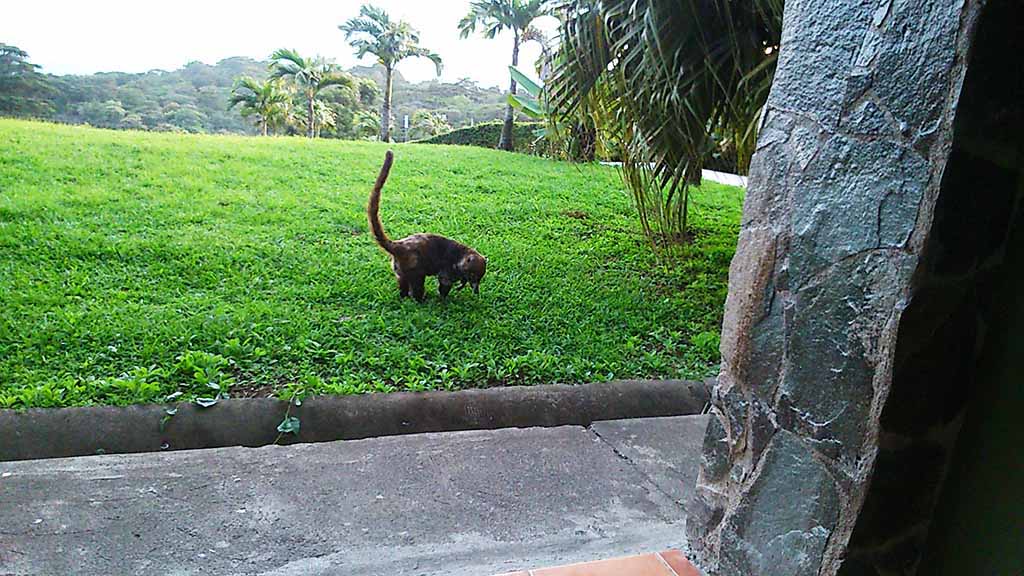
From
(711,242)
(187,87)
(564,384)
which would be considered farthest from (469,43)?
(564,384)

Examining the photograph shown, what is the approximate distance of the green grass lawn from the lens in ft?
8.42

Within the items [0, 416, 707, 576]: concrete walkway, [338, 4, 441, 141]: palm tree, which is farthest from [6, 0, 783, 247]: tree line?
[338, 4, 441, 141]: palm tree

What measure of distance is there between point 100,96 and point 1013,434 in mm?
10379

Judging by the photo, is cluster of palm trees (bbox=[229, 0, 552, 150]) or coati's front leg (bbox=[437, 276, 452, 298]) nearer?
coati's front leg (bbox=[437, 276, 452, 298])

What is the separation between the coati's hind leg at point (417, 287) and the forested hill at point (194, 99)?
654 centimetres

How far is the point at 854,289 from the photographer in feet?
3.59

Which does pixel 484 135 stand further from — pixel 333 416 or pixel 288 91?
pixel 333 416

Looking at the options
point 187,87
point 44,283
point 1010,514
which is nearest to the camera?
point 1010,514

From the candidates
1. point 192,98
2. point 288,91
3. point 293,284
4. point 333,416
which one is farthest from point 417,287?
point 288,91

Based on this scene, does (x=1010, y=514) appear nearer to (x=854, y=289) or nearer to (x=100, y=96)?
(x=854, y=289)

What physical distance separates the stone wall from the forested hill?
28.4 ft

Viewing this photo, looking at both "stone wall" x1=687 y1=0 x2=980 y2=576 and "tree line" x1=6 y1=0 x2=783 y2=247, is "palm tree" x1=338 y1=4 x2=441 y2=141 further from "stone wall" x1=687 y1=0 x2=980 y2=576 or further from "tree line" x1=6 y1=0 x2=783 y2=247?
"stone wall" x1=687 y1=0 x2=980 y2=576

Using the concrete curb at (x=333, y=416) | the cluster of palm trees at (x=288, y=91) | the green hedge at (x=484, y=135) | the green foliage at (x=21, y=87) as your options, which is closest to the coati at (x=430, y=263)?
the concrete curb at (x=333, y=416)

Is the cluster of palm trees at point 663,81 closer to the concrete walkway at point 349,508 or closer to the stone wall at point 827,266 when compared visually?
the stone wall at point 827,266
